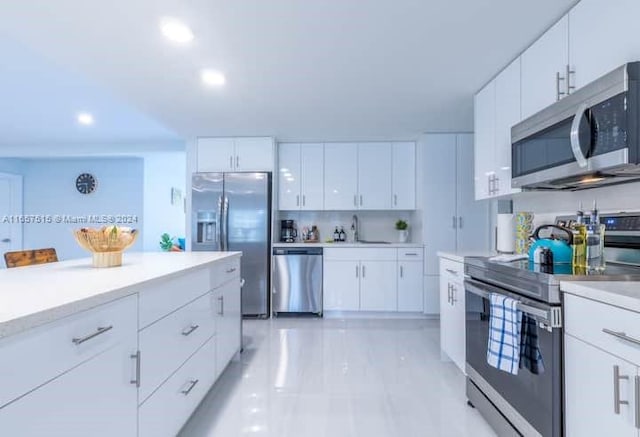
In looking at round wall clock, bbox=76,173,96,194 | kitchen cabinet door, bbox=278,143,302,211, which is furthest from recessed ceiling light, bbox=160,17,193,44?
round wall clock, bbox=76,173,96,194

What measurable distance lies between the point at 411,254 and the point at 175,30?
328 centimetres

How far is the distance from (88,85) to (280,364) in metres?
2.87

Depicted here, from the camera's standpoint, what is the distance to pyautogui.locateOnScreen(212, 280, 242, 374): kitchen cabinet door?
7.63 ft

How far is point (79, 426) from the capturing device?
101 centimetres

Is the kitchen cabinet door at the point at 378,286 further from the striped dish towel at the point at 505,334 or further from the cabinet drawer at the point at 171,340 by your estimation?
the striped dish towel at the point at 505,334

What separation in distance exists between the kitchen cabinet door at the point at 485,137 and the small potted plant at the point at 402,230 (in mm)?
1816

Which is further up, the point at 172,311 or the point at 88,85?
the point at 88,85

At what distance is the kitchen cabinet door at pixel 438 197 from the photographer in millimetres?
4195

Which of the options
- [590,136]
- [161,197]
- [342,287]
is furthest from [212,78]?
[161,197]

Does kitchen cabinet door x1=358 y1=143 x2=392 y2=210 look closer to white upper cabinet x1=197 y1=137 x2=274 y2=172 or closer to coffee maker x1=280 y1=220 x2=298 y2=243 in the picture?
coffee maker x1=280 y1=220 x2=298 y2=243

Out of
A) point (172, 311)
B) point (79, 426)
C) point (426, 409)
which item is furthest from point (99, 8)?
point (426, 409)

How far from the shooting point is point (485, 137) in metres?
2.76

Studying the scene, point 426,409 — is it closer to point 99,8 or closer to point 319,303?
point 319,303

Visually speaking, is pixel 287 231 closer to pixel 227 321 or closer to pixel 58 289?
pixel 227 321
